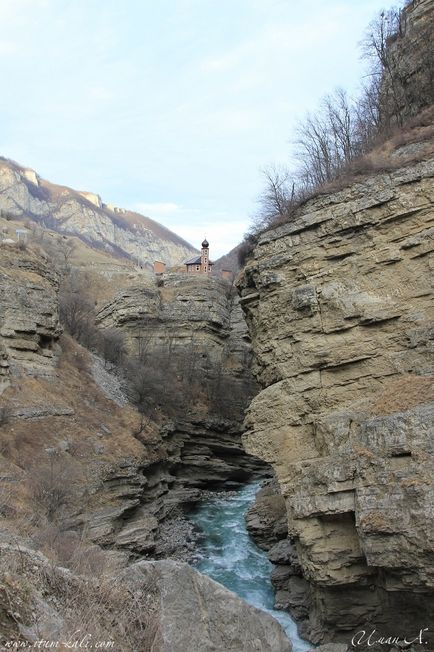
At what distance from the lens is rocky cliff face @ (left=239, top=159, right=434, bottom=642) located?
1012 cm

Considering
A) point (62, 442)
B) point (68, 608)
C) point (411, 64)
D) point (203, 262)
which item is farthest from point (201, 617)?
point (203, 262)

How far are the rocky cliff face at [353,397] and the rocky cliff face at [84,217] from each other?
391 feet

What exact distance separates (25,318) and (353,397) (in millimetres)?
16146

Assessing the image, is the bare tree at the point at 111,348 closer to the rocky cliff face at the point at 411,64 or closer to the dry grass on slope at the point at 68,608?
the rocky cliff face at the point at 411,64

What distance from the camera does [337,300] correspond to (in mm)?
13555

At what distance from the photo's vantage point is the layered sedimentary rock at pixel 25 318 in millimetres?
21719

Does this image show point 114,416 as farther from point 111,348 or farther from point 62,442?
point 111,348

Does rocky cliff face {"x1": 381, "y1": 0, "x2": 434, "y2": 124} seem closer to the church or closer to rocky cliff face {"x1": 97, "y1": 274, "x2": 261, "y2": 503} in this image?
rocky cliff face {"x1": 97, "y1": 274, "x2": 261, "y2": 503}

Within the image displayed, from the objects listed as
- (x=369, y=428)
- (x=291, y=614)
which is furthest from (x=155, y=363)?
(x=369, y=428)

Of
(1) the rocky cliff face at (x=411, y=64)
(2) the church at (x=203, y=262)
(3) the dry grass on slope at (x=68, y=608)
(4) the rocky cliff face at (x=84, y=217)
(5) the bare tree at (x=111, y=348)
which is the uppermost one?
(4) the rocky cliff face at (x=84, y=217)

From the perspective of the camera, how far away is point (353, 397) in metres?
12.8

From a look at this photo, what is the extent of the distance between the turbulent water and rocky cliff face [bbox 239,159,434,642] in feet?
2.53

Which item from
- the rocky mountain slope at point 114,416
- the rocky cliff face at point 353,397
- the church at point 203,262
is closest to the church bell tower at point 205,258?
the church at point 203,262

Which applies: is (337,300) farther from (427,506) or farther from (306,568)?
(306,568)
